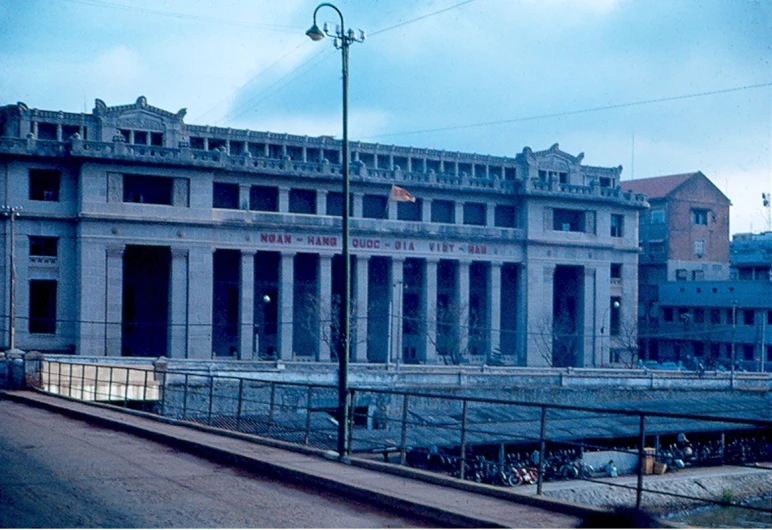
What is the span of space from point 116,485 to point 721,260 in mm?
81033

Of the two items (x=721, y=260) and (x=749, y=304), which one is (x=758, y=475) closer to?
(x=749, y=304)

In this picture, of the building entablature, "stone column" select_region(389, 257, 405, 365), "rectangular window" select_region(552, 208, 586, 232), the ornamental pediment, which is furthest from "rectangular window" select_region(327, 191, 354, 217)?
"rectangular window" select_region(552, 208, 586, 232)

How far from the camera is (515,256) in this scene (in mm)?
65688

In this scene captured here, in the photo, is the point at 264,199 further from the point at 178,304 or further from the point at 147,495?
the point at 147,495

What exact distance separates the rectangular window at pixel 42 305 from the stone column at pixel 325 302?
1797 cm

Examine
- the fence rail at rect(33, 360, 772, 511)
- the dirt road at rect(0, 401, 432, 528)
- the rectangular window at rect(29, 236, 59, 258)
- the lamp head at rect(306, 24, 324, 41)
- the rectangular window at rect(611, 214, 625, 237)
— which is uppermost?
the rectangular window at rect(611, 214, 625, 237)

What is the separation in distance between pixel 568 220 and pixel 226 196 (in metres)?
29.3

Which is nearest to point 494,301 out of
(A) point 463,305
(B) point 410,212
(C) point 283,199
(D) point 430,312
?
(A) point 463,305

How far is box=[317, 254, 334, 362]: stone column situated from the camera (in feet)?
192

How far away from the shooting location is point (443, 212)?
65812 mm

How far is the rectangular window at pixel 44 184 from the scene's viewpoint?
5306 centimetres

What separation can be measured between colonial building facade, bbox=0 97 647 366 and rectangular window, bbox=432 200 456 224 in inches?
5.5

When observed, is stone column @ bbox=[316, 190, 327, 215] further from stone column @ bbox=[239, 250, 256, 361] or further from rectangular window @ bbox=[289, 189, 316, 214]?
stone column @ bbox=[239, 250, 256, 361]

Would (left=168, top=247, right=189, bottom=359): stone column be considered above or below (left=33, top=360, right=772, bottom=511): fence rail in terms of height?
above
